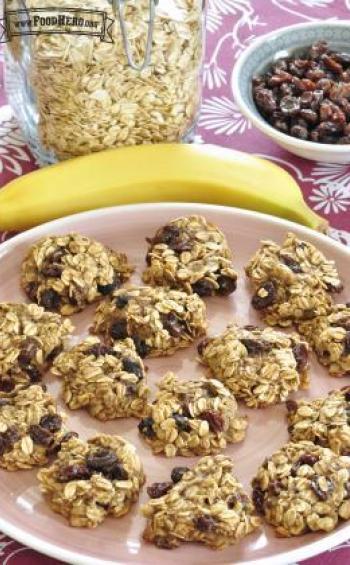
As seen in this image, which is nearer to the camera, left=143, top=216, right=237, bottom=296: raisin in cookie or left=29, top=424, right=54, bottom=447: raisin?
left=29, top=424, right=54, bottom=447: raisin

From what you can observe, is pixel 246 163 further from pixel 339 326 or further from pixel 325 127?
pixel 339 326

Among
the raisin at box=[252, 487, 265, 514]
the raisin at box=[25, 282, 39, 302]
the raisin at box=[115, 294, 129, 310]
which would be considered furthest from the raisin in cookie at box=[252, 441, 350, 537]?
the raisin at box=[25, 282, 39, 302]

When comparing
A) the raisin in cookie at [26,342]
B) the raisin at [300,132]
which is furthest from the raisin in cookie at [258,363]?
the raisin at [300,132]

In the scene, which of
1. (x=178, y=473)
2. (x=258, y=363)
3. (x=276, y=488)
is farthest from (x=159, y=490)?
(x=258, y=363)

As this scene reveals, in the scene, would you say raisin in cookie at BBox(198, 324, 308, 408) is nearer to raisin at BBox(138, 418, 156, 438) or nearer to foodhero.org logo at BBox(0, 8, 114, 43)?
raisin at BBox(138, 418, 156, 438)

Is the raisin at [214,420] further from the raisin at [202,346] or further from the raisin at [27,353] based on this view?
the raisin at [27,353]

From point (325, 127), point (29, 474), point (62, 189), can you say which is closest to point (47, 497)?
point (29, 474)
